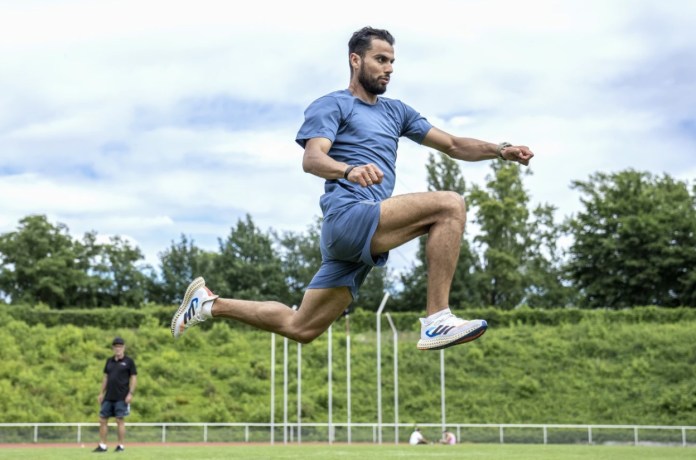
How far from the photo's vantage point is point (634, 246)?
208ft

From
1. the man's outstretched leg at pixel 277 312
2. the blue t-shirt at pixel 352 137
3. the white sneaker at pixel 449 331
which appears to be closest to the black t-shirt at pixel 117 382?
the man's outstretched leg at pixel 277 312

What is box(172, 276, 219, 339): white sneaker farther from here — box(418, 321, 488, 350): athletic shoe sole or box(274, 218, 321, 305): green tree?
box(274, 218, 321, 305): green tree

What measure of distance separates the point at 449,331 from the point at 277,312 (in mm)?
1951

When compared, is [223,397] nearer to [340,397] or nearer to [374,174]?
[340,397]

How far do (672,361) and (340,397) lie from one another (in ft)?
50.9

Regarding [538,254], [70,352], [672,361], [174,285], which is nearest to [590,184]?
[538,254]

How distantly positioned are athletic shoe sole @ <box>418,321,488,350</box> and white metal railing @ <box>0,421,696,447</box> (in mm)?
25262

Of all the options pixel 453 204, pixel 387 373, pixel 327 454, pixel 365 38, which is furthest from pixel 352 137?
pixel 387 373

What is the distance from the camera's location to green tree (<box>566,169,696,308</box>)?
6269 centimetres

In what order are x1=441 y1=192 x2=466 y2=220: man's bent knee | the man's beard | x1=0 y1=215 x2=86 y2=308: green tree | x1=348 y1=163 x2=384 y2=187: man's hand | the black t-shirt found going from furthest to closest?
x1=0 y1=215 x2=86 y2=308: green tree, the black t-shirt, the man's beard, x1=441 y1=192 x2=466 y2=220: man's bent knee, x1=348 y1=163 x2=384 y2=187: man's hand

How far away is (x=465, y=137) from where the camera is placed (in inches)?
333

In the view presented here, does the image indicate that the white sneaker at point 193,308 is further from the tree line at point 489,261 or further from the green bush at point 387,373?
the tree line at point 489,261

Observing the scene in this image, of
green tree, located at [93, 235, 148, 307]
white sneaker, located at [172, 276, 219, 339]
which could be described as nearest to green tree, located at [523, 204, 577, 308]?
green tree, located at [93, 235, 148, 307]

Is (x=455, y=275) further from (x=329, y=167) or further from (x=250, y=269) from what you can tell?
(x=329, y=167)
